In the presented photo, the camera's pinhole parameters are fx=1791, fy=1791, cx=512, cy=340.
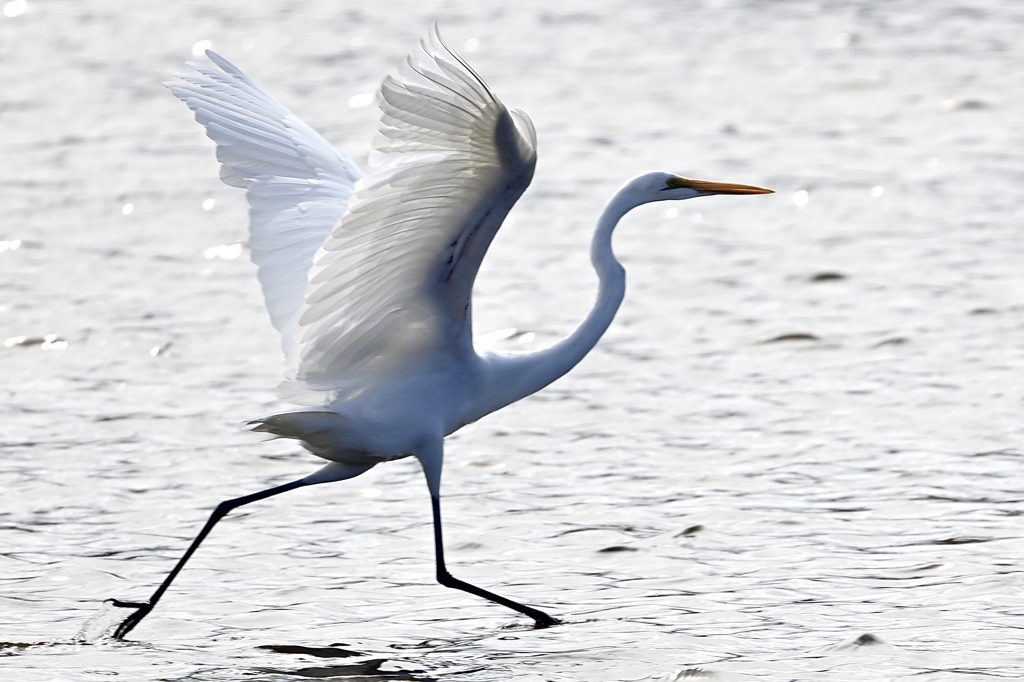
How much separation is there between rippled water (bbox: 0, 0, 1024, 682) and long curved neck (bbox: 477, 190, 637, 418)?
769 millimetres

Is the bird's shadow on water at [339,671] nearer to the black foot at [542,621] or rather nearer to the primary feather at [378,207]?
the black foot at [542,621]

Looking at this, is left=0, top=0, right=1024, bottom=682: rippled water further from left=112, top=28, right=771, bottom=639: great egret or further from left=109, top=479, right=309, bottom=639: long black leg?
left=112, top=28, right=771, bottom=639: great egret

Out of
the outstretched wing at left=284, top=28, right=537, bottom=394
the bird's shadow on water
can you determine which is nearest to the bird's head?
the outstretched wing at left=284, top=28, right=537, bottom=394

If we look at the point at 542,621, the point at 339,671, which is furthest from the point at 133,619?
the point at 542,621

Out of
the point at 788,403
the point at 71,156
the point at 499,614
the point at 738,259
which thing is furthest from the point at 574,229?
the point at 499,614

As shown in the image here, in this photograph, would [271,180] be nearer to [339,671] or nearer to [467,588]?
[467,588]

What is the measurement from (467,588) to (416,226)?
57.5 inches

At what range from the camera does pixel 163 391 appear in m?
8.80

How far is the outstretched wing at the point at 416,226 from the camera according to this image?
16.3 feet

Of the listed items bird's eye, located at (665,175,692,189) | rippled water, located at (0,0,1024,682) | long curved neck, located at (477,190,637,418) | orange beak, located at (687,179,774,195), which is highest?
bird's eye, located at (665,175,692,189)

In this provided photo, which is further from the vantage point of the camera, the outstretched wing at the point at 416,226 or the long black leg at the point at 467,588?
the long black leg at the point at 467,588

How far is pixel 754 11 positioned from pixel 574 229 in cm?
598

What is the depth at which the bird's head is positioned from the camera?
20.6ft

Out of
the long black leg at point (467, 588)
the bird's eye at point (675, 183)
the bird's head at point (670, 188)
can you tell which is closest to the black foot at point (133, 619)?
the long black leg at point (467, 588)
